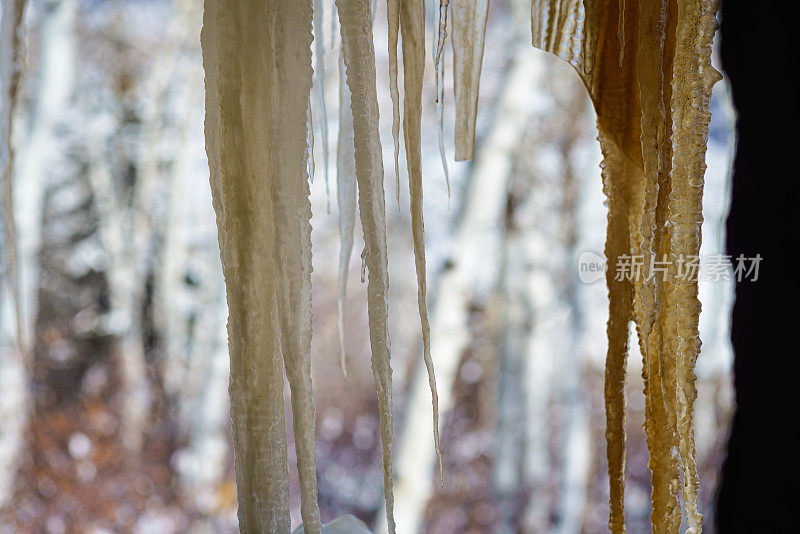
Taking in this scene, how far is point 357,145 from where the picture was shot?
1.92 feet

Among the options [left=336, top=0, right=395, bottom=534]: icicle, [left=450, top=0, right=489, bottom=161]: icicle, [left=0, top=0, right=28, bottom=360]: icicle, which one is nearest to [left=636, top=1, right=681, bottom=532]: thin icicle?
[left=450, top=0, right=489, bottom=161]: icicle

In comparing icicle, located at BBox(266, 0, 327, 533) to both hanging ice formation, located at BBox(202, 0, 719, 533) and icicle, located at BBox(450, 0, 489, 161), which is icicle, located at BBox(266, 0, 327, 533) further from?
icicle, located at BBox(450, 0, 489, 161)

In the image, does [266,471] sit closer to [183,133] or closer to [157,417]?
[183,133]

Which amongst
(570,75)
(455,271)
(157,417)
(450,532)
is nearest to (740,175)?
(455,271)

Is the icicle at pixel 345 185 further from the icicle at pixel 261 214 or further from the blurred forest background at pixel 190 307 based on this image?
the blurred forest background at pixel 190 307

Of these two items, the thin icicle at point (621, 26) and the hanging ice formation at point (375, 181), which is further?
the thin icicle at point (621, 26)

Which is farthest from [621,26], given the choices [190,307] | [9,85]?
[190,307]

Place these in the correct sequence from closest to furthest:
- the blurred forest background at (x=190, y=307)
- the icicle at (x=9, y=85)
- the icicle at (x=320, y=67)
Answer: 1. the icicle at (x=9, y=85)
2. the icicle at (x=320, y=67)
3. the blurred forest background at (x=190, y=307)

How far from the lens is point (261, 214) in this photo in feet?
1.95

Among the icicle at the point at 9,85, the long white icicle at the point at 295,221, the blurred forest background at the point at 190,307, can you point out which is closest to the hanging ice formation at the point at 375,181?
the long white icicle at the point at 295,221

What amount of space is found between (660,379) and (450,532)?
684 centimetres

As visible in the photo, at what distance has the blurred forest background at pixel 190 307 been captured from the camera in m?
5.79

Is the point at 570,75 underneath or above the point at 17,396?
above

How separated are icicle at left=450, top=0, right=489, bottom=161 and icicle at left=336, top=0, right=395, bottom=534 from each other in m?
0.14
